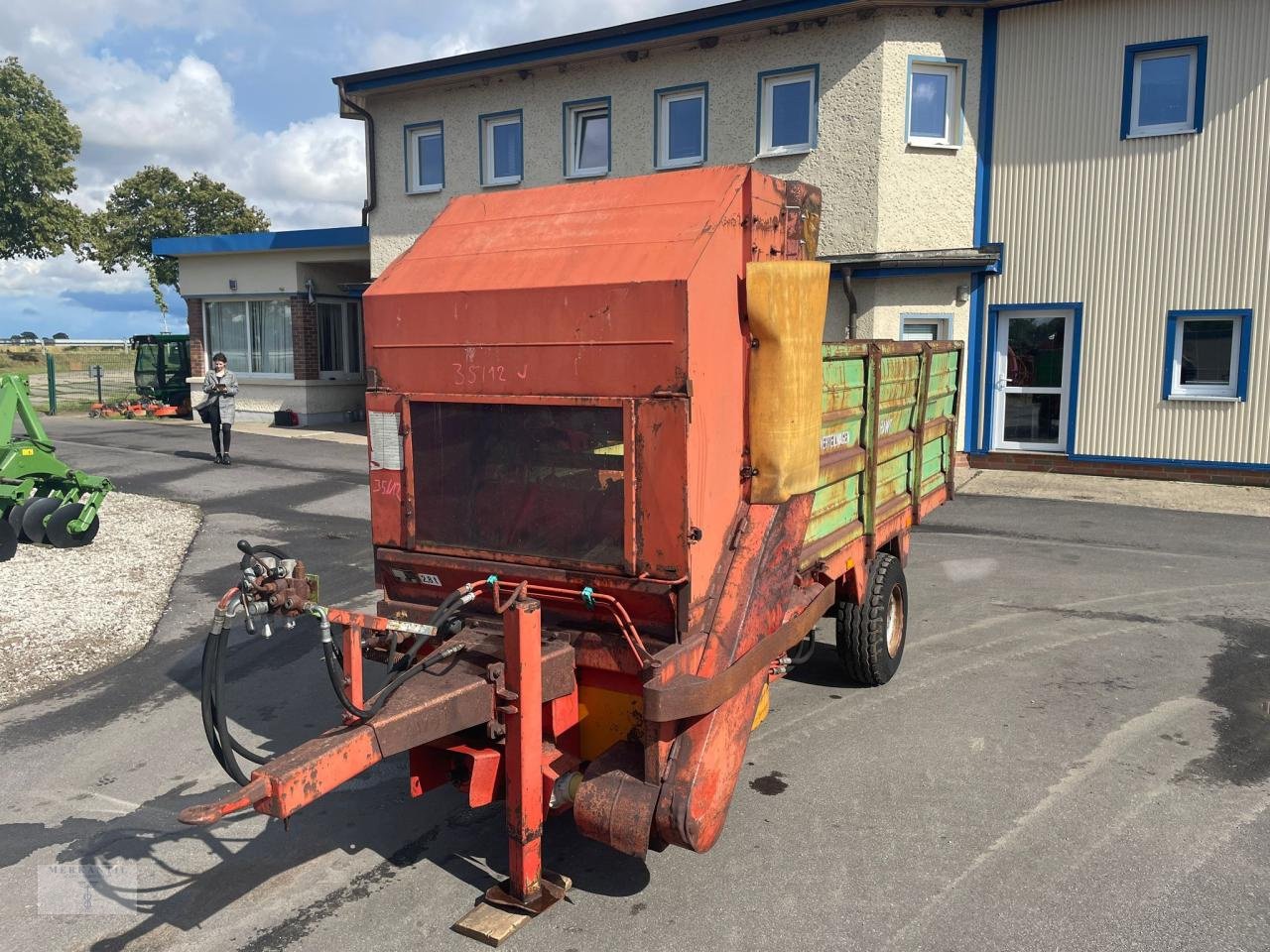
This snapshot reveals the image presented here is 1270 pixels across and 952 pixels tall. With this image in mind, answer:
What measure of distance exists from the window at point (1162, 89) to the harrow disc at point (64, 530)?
13.9 m

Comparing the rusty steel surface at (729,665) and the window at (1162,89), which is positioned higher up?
the window at (1162,89)

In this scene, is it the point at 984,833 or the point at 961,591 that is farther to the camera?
the point at 961,591

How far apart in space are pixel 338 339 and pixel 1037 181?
1445cm

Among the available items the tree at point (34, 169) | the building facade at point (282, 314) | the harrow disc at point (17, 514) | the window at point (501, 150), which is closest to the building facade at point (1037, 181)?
the window at point (501, 150)

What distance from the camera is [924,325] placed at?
1465 centimetres

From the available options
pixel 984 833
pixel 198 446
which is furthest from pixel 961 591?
pixel 198 446

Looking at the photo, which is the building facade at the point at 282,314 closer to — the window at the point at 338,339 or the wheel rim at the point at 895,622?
the window at the point at 338,339

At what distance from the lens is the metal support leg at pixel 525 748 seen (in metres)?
3.43

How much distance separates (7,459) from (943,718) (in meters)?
8.45

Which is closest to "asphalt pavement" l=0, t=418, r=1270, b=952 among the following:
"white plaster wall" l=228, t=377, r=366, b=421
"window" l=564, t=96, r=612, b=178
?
"window" l=564, t=96, r=612, b=178

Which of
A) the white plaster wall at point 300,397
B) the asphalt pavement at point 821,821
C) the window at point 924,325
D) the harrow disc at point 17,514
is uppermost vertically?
the window at point 924,325

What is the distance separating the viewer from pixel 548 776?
146 inches

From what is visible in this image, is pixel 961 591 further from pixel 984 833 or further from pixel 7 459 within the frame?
pixel 7 459

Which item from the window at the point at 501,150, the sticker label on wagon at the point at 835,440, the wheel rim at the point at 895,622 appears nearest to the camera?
the sticker label on wagon at the point at 835,440
